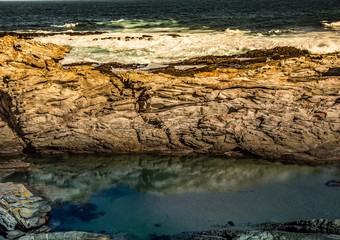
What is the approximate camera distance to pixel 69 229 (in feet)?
44.4

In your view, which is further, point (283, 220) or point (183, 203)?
point (183, 203)

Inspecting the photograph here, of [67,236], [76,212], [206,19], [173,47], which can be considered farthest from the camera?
[206,19]

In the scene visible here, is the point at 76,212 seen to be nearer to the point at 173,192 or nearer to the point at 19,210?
the point at 19,210

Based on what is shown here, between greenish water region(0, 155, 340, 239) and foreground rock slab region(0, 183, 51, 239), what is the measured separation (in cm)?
58

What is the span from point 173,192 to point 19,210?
580cm

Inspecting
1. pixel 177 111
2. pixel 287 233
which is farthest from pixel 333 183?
pixel 177 111

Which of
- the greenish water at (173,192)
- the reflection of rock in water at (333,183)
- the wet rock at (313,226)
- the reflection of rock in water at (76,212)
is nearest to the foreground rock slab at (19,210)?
the reflection of rock in water at (76,212)

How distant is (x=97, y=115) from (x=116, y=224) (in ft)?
22.1

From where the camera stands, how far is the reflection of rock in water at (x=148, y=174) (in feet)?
53.4

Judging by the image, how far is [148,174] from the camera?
17.6m

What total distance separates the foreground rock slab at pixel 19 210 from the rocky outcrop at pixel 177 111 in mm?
4565

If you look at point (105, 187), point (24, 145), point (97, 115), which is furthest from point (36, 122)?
point (105, 187)

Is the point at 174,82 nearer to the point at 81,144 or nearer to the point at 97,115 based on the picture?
the point at 97,115

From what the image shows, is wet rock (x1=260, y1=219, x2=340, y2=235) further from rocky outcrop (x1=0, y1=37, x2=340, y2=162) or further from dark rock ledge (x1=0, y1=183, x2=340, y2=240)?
rocky outcrop (x1=0, y1=37, x2=340, y2=162)
